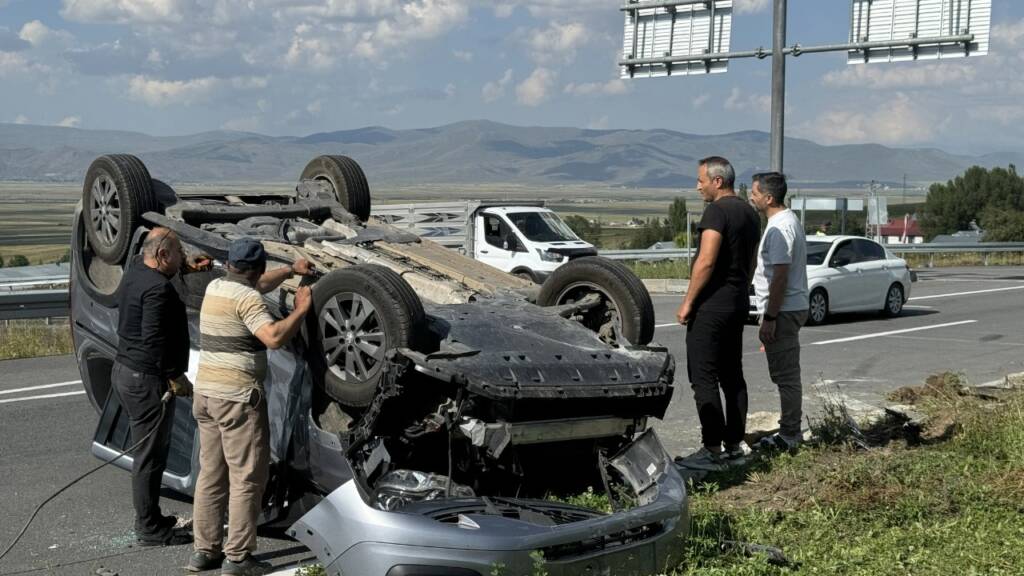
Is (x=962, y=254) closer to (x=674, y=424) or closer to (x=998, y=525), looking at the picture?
(x=674, y=424)

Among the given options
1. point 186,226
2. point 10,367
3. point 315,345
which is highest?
point 186,226

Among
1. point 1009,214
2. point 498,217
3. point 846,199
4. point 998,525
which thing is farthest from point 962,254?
point 998,525

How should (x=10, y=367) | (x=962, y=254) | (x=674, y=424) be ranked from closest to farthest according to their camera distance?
(x=674, y=424)
(x=10, y=367)
(x=962, y=254)

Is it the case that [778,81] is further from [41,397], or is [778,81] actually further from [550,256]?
[41,397]

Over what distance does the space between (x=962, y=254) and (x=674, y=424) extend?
1374 inches

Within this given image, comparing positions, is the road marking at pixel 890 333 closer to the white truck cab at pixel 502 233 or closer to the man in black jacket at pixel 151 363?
the white truck cab at pixel 502 233

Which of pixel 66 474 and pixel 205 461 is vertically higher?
pixel 205 461

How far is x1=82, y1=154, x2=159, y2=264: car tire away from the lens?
796 cm

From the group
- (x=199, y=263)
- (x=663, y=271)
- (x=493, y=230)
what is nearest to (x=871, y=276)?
(x=493, y=230)

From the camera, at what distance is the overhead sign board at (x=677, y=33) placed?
24578mm

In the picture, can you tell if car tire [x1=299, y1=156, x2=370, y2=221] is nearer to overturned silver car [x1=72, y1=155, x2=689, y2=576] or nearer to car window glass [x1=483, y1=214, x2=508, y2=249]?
overturned silver car [x1=72, y1=155, x2=689, y2=576]

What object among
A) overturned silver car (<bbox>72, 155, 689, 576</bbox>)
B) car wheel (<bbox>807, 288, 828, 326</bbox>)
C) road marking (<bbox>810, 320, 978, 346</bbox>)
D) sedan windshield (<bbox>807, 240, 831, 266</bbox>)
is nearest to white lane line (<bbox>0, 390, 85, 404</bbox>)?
overturned silver car (<bbox>72, 155, 689, 576</bbox>)

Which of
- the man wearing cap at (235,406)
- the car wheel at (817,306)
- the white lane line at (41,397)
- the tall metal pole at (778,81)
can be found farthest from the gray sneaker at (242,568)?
the tall metal pole at (778,81)

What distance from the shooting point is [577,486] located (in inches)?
254
